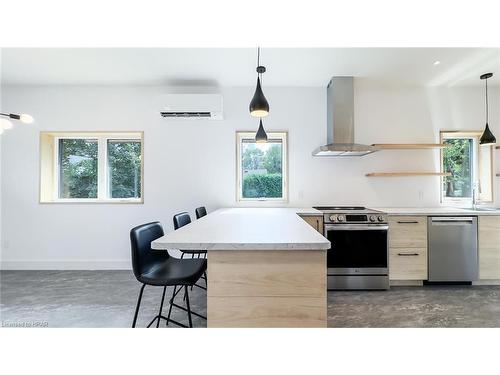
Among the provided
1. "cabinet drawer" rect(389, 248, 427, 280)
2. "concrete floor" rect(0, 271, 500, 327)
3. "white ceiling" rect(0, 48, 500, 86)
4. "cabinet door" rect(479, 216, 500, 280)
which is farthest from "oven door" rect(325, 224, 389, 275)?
"white ceiling" rect(0, 48, 500, 86)

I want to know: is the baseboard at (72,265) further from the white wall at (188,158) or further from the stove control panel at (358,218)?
the stove control panel at (358,218)

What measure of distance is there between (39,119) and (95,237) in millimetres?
1922

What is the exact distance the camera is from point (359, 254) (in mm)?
2604

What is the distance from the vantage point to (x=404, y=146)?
310 cm

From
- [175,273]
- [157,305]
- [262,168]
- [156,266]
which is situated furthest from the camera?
[262,168]

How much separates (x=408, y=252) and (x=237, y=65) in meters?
3.04

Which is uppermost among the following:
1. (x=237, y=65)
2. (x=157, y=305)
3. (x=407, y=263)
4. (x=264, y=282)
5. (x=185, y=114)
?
(x=237, y=65)

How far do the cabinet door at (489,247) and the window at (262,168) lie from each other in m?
2.42

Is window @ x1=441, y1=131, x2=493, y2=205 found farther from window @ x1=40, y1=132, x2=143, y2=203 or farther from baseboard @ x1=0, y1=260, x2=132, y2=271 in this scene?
baseboard @ x1=0, y1=260, x2=132, y2=271

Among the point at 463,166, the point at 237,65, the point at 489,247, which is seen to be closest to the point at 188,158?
the point at 237,65

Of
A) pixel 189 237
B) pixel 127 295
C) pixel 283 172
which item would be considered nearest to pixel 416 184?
pixel 283 172

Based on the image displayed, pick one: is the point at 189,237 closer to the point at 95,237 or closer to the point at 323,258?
the point at 323,258

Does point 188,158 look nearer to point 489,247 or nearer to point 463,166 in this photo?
point 489,247

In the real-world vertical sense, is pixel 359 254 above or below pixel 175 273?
below
